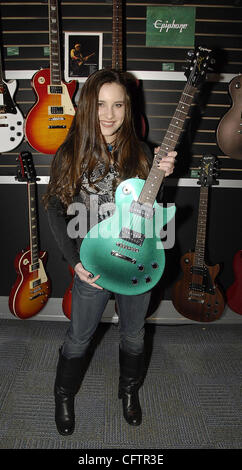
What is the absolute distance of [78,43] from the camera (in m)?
2.34

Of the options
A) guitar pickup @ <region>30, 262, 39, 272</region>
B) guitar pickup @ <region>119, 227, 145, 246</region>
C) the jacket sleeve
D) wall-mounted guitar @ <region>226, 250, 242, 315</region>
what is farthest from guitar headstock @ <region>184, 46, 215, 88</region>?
guitar pickup @ <region>30, 262, 39, 272</region>

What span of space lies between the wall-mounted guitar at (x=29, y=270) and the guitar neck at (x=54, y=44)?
1.88 ft

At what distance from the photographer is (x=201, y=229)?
2502 millimetres

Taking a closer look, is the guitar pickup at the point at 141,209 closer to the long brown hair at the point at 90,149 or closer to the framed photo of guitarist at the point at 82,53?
the long brown hair at the point at 90,149

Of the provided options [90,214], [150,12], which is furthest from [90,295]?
[150,12]

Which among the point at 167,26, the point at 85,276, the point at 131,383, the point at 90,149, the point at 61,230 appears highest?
the point at 167,26

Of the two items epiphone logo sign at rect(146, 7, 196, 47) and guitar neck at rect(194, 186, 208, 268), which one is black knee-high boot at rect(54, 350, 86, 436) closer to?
guitar neck at rect(194, 186, 208, 268)

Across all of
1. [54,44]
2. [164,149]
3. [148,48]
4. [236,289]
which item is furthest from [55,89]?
[236,289]

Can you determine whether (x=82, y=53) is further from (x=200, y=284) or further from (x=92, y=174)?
(x=200, y=284)

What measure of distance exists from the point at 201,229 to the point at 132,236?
121cm

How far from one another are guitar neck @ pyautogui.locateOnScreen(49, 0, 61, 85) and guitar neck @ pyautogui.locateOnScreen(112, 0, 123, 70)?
0.38 metres

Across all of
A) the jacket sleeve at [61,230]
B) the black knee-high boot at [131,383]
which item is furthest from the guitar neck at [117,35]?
the black knee-high boot at [131,383]

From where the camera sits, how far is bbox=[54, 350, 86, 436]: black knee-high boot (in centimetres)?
165

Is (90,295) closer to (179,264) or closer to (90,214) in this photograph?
(90,214)
